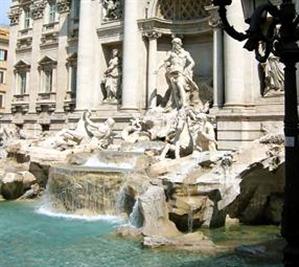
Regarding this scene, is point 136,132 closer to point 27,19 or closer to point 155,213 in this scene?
point 155,213

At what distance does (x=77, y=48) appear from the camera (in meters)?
23.3

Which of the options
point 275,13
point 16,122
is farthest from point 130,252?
point 16,122

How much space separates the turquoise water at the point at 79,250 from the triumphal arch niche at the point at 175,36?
9.26m

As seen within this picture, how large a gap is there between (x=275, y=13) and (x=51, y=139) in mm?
14968

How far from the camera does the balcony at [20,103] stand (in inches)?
1054

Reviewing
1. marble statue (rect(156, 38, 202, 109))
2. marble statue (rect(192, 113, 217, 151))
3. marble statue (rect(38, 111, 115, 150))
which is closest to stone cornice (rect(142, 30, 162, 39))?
marble statue (rect(156, 38, 202, 109))

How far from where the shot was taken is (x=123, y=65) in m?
20.2

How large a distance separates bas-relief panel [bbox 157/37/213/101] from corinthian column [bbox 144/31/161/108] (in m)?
0.35

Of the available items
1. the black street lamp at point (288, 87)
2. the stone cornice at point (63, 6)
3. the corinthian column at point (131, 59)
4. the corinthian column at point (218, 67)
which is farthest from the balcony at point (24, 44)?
the black street lamp at point (288, 87)

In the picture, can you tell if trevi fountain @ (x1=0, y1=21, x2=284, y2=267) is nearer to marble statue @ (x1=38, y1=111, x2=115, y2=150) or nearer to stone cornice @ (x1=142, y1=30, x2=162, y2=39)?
marble statue @ (x1=38, y1=111, x2=115, y2=150)

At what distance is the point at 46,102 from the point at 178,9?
8.99 metres

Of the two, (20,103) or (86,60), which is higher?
(86,60)

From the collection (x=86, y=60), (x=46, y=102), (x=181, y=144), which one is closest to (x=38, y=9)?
(x=46, y=102)

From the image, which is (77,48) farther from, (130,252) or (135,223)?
(130,252)
